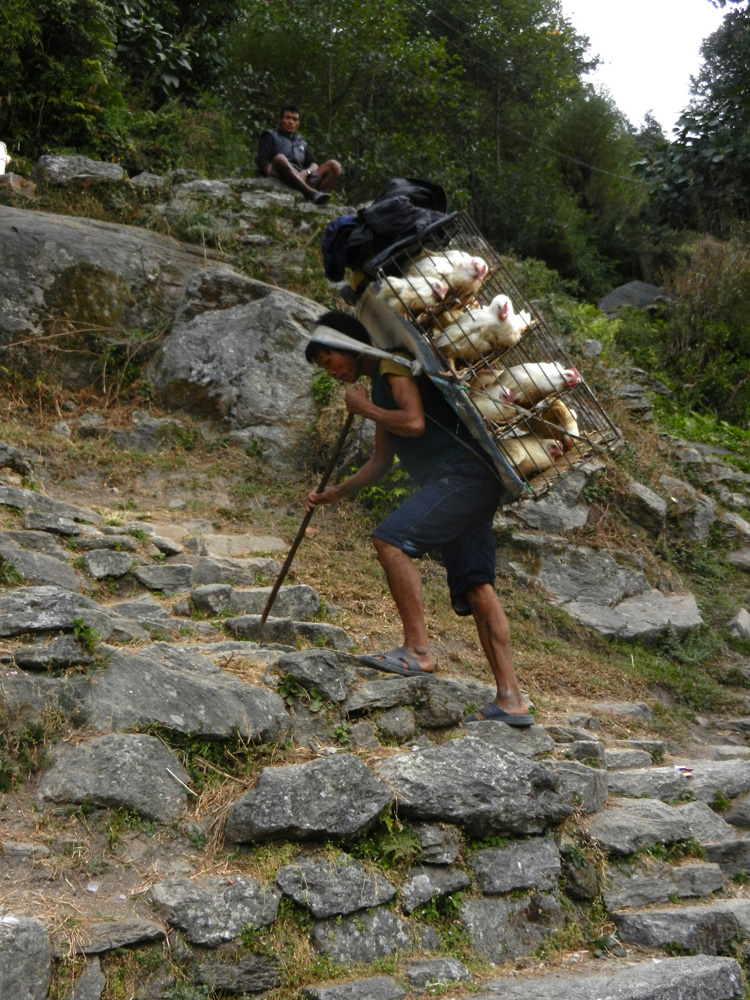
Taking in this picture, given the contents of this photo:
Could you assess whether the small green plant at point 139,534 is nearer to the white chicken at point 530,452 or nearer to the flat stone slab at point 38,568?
the flat stone slab at point 38,568

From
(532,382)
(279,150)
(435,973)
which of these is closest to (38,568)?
(532,382)

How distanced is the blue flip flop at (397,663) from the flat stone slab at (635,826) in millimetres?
1054

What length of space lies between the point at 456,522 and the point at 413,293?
114cm

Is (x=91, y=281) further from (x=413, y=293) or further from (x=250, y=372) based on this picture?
(x=413, y=293)

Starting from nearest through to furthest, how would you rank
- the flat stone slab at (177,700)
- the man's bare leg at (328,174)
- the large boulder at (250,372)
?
the flat stone slab at (177,700) → the large boulder at (250,372) → the man's bare leg at (328,174)

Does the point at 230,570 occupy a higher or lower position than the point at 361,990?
lower

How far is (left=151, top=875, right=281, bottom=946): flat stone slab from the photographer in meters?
3.20

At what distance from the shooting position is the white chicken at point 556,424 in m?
4.79

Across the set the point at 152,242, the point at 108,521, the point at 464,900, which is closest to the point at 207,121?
the point at 152,242

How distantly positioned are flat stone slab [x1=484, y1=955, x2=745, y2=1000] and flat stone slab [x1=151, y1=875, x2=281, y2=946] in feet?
2.67

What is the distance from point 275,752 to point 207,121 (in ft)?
35.5

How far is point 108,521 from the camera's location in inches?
264

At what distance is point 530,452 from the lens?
15.6ft

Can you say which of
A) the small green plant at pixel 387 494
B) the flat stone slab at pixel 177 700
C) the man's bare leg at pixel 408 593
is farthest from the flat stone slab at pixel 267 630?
the small green plant at pixel 387 494
